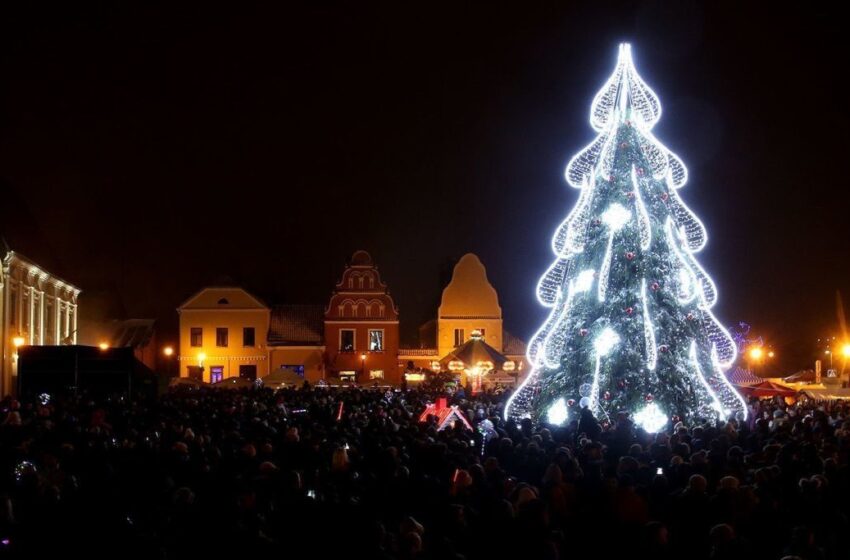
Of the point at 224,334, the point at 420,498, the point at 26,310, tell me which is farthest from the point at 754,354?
the point at 420,498

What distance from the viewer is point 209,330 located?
60906mm

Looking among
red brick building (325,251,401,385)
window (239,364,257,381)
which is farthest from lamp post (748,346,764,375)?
window (239,364,257,381)

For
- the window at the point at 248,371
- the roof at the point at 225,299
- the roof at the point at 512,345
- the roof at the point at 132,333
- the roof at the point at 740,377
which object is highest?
the roof at the point at 225,299

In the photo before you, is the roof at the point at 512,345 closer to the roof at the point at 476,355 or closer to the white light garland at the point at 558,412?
the roof at the point at 476,355

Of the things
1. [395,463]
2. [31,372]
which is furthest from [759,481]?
[31,372]

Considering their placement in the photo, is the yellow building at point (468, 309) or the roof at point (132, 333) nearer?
the yellow building at point (468, 309)

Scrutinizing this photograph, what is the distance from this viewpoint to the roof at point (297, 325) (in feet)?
202

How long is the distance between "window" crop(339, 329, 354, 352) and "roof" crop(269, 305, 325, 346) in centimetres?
140

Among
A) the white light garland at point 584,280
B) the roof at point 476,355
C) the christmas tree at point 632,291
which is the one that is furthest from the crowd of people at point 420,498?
the roof at point 476,355

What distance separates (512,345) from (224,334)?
18050 mm

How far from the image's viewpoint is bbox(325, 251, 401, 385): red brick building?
2395 inches

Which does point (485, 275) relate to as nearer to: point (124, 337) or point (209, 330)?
point (209, 330)

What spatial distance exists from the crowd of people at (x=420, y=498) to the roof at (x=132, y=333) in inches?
1893

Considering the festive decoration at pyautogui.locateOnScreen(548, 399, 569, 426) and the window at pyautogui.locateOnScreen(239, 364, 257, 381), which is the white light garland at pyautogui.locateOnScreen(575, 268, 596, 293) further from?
the window at pyautogui.locateOnScreen(239, 364, 257, 381)
